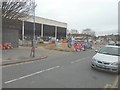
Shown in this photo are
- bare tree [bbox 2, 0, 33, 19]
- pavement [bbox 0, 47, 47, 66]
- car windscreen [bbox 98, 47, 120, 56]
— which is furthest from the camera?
bare tree [bbox 2, 0, 33, 19]

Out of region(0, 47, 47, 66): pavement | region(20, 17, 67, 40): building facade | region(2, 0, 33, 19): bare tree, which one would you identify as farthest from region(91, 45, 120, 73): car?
region(20, 17, 67, 40): building facade

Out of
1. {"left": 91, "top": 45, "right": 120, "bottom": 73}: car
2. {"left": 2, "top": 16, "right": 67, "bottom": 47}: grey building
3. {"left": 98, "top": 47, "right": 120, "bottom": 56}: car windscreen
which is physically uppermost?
{"left": 2, "top": 16, "right": 67, "bottom": 47}: grey building

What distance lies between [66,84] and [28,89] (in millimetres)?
1647

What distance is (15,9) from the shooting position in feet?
74.4

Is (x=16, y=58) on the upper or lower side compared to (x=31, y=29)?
lower

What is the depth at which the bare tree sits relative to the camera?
866 inches

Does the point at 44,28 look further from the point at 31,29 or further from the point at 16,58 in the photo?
the point at 16,58

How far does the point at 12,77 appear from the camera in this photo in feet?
25.5

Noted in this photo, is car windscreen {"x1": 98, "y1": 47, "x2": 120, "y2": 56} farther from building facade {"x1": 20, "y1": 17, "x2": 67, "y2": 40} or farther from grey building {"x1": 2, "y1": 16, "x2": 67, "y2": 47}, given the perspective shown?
building facade {"x1": 20, "y1": 17, "x2": 67, "y2": 40}

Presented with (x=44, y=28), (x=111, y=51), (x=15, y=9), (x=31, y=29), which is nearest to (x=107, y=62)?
(x=111, y=51)

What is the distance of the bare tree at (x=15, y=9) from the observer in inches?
866

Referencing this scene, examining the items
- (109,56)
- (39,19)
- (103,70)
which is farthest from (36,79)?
(39,19)

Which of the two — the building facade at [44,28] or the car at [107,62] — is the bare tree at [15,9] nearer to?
the car at [107,62]

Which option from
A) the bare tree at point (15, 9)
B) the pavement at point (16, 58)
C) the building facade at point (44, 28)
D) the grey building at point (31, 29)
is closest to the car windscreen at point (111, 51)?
the pavement at point (16, 58)
